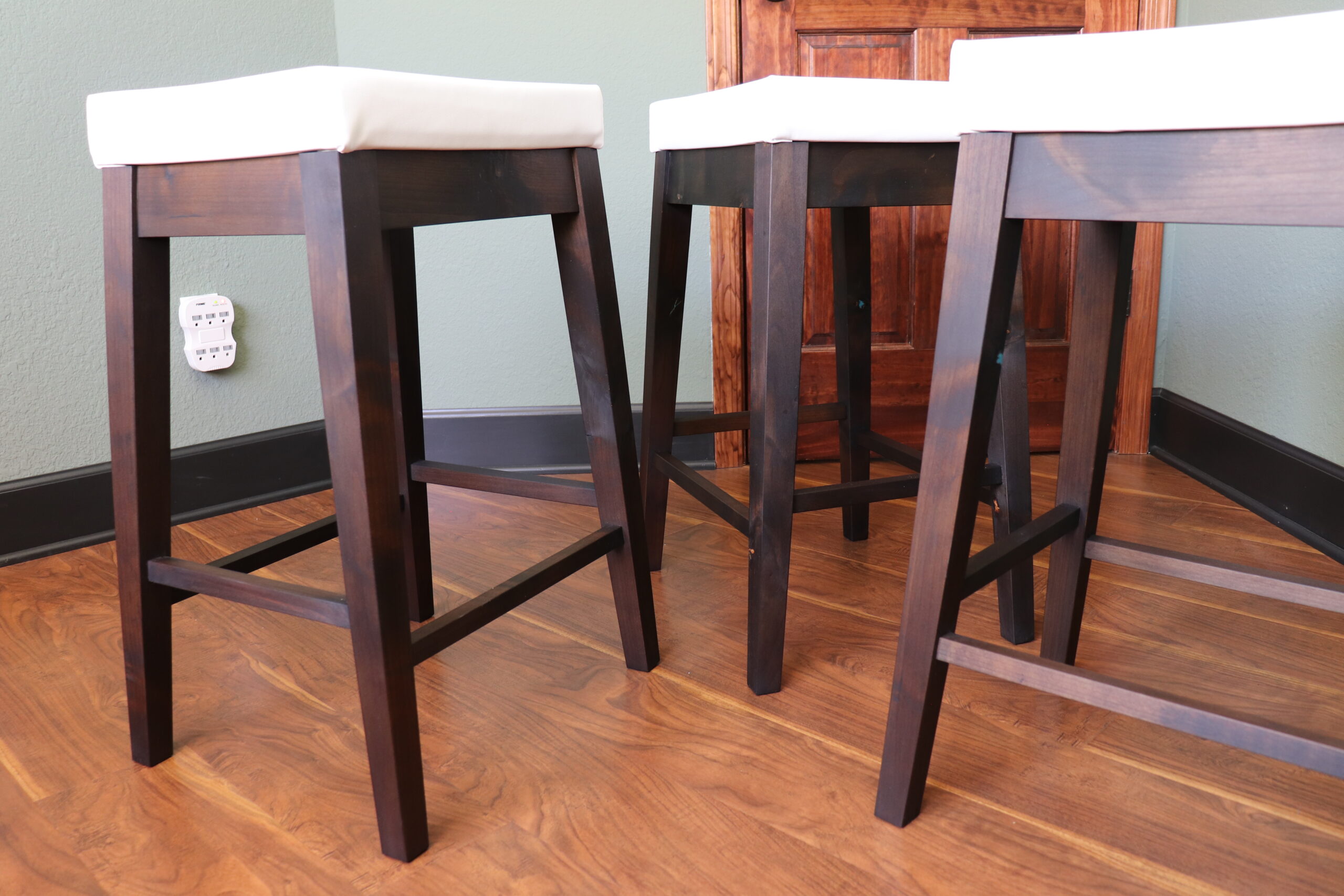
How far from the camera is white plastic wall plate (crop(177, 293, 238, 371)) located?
5.77 feet

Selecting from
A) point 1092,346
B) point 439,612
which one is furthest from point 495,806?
point 1092,346

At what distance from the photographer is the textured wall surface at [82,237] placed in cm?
155

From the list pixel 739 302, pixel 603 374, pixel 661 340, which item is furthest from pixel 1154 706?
pixel 739 302

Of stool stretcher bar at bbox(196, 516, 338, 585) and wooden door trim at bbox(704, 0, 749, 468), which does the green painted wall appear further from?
stool stretcher bar at bbox(196, 516, 338, 585)

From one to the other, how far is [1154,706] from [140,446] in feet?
3.04

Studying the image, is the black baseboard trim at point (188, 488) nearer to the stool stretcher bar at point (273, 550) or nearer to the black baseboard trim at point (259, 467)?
the black baseboard trim at point (259, 467)

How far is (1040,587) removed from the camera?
1.41 metres

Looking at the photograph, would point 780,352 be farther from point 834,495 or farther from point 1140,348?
point 1140,348

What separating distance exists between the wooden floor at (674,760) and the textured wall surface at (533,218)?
648 millimetres

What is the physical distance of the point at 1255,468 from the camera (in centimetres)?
170

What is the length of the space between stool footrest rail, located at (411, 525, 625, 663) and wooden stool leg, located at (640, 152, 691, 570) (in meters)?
0.25

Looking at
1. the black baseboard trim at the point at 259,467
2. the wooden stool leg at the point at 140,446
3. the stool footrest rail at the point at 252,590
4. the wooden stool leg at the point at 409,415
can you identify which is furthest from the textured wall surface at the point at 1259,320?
the wooden stool leg at the point at 140,446

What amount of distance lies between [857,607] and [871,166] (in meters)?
0.60

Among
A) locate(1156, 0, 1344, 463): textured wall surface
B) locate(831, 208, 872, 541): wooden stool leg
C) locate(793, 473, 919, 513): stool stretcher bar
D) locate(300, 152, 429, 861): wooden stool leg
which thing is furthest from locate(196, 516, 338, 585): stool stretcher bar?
locate(1156, 0, 1344, 463): textured wall surface
